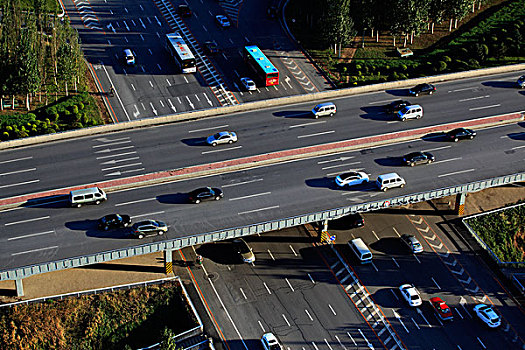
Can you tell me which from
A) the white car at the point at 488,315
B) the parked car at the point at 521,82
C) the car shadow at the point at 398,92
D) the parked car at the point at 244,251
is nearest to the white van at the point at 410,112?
the car shadow at the point at 398,92

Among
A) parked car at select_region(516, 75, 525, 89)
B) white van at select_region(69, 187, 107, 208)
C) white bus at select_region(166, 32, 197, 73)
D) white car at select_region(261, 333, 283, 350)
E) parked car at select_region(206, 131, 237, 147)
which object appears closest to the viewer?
white car at select_region(261, 333, 283, 350)

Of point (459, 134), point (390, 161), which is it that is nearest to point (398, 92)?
point (459, 134)

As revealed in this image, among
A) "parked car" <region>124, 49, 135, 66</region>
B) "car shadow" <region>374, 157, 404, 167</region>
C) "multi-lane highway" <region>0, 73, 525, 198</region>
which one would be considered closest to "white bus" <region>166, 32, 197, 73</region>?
"parked car" <region>124, 49, 135, 66</region>

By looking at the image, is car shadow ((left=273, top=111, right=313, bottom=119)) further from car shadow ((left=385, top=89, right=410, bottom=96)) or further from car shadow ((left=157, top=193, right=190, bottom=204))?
car shadow ((left=157, top=193, right=190, bottom=204))

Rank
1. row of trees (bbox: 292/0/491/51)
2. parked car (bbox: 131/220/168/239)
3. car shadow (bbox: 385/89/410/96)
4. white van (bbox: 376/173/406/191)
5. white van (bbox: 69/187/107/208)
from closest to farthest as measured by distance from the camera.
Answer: parked car (bbox: 131/220/168/239), white van (bbox: 69/187/107/208), white van (bbox: 376/173/406/191), car shadow (bbox: 385/89/410/96), row of trees (bbox: 292/0/491/51)

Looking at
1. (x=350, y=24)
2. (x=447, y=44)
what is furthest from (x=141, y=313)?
(x=447, y=44)

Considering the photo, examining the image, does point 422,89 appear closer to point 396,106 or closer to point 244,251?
point 396,106

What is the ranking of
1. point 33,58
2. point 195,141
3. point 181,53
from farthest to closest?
point 181,53 → point 33,58 → point 195,141
